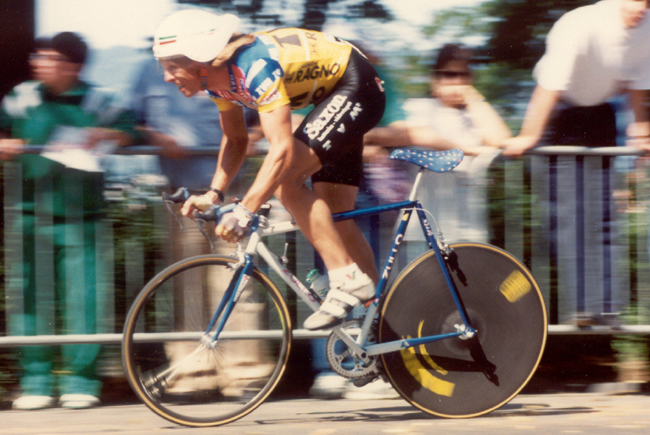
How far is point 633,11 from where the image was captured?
441cm

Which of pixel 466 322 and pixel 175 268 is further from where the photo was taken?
pixel 466 322

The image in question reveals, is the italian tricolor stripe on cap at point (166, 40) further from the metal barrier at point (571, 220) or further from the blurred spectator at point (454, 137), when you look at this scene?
the metal barrier at point (571, 220)

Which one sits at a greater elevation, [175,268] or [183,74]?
[183,74]

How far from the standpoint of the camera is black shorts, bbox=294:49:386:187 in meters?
3.60

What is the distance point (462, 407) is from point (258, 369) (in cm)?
104

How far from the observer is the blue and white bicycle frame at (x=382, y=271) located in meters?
3.62

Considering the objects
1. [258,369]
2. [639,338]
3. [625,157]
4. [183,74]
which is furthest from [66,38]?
[639,338]

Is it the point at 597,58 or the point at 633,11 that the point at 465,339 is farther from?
the point at 633,11

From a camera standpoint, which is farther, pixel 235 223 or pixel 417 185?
pixel 417 185

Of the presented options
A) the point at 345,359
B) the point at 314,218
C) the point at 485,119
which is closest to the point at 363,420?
the point at 345,359

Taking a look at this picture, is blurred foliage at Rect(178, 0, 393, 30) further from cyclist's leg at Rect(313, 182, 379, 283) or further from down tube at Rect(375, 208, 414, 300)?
down tube at Rect(375, 208, 414, 300)

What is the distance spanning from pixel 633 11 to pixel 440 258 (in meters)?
1.91

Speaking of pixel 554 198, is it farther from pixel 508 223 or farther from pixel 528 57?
pixel 528 57

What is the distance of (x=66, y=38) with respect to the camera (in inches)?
175
